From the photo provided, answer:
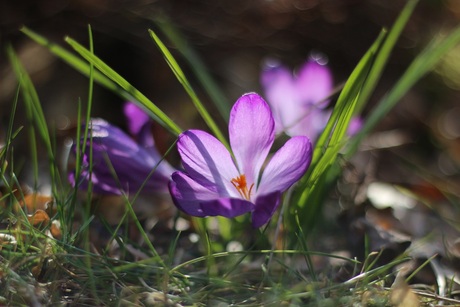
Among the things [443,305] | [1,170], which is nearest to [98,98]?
[1,170]

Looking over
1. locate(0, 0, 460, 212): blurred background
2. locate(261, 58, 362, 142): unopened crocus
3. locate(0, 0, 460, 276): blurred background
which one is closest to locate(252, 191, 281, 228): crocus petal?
locate(261, 58, 362, 142): unopened crocus

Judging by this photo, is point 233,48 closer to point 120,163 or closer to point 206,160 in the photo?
point 120,163

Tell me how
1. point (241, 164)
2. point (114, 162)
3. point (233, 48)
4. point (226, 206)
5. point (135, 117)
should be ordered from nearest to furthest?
point (226, 206) < point (241, 164) < point (114, 162) < point (135, 117) < point (233, 48)

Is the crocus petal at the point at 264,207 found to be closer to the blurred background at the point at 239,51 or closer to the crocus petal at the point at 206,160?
the crocus petal at the point at 206,160

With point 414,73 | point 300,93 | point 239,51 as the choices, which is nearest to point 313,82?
point 300,93

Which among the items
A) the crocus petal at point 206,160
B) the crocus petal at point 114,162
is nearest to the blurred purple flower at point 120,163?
the crocus petal at point 114,162
